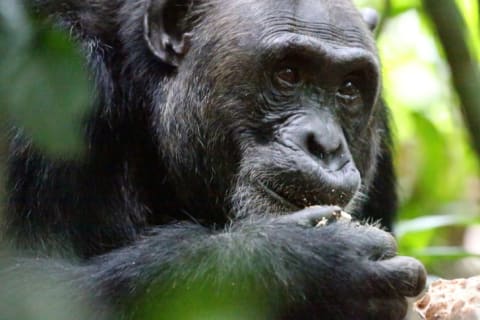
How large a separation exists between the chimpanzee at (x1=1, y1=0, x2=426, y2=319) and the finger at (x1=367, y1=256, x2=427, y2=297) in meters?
0.03

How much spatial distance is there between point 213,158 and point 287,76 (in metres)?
0.54

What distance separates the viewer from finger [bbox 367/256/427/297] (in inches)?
150

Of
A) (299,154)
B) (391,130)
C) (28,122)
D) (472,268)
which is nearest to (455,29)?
(299,154)

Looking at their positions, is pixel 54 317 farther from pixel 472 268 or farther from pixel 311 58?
pixel 472 268

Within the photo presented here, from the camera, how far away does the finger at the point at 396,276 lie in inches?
150

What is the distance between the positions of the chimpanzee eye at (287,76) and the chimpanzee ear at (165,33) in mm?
511

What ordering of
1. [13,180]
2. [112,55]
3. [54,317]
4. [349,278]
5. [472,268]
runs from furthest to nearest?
1. [472,268]
2. [112,55]
3. [13,180]
4. [349,278]
5. [54,317]

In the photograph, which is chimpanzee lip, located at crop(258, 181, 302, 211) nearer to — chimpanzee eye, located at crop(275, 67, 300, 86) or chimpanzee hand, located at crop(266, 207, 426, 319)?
chimpanzee eye, located at crop(275, 67, 300, 86)

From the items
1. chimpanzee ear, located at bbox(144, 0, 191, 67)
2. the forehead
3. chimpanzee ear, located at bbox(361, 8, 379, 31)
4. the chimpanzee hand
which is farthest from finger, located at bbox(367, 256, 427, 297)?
chimpanzee ear, located at bbox(361, 8, 379, 31)

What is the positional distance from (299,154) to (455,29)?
1320 millimetres

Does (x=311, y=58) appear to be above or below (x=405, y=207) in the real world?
above

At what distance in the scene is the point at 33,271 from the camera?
4.05 metres

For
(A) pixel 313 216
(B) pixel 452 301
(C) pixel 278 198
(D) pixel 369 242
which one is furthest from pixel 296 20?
(B) pixel 452 301

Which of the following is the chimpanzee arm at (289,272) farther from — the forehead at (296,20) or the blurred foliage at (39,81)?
the blurred foliage at (39,81)
